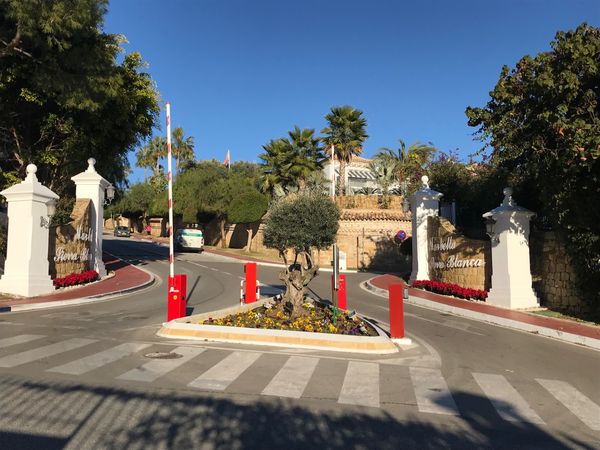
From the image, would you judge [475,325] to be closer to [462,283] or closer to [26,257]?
[462,283]

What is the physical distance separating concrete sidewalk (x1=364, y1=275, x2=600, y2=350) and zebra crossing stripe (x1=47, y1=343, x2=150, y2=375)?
9.07 m

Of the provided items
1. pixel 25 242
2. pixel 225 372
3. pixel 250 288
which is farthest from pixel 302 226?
pixel 25 242

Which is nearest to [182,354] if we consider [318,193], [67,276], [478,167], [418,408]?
[418,408]

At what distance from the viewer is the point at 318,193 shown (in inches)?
520

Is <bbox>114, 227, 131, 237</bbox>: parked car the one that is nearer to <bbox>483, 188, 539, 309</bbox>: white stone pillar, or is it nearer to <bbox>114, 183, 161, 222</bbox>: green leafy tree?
<bbox>114, 183, 161, 222</bbox>: green leafy tree

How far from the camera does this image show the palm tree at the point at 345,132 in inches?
1641

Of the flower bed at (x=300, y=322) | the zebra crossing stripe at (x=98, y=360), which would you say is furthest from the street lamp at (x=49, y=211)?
the zebra crossing stripe at (x=98, y=360)

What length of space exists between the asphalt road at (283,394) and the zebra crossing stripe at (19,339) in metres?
0.03

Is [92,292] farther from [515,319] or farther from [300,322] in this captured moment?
[515,319]

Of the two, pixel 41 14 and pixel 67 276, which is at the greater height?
pixel 41 14

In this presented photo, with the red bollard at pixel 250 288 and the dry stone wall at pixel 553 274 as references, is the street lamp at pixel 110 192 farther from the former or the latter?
the dry stone wall at pixel 553 274

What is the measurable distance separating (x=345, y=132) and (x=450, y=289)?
85.7ft

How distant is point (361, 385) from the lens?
661 cm

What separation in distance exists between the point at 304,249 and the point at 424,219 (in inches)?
435
